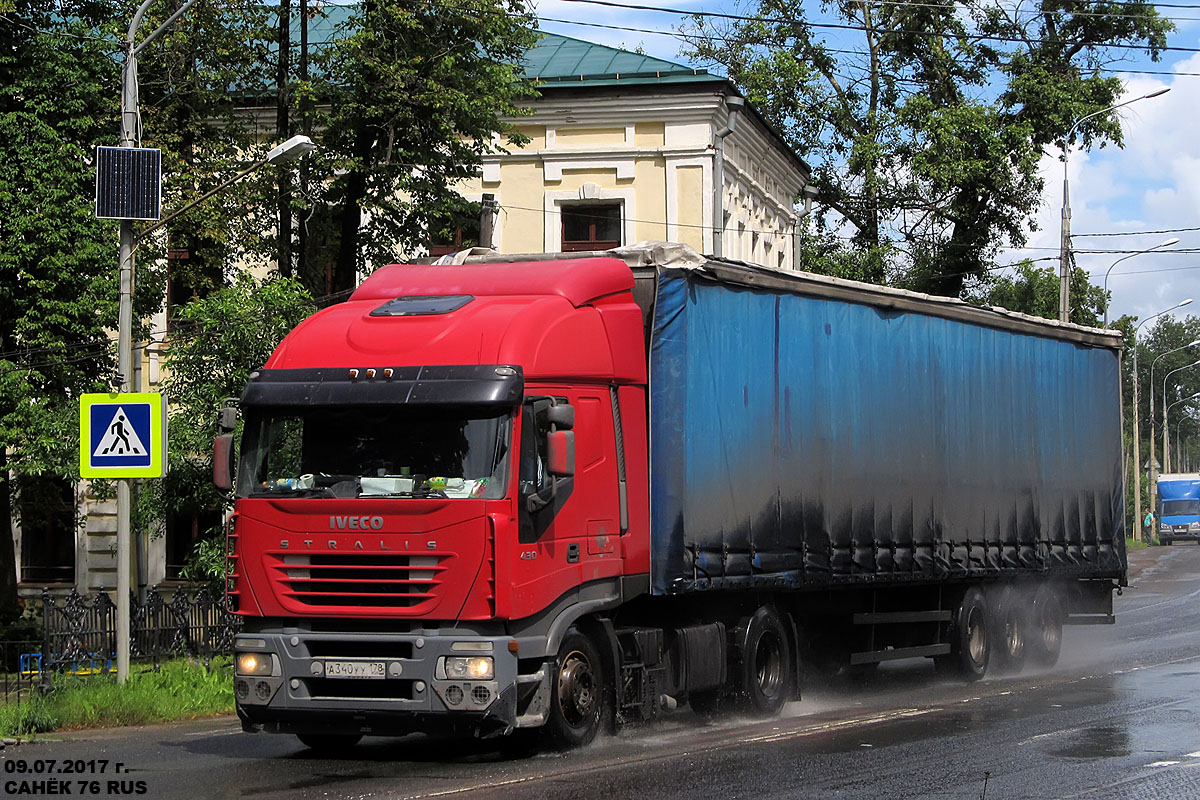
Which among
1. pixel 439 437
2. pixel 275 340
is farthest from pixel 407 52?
pixel 439 437

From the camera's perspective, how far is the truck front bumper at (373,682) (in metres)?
10.3

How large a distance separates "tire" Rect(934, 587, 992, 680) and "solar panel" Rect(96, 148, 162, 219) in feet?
30.9

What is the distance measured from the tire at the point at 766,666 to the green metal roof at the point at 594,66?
1842 centimetres

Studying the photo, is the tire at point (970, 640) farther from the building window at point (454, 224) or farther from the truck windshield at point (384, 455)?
the building window at point (454, 224)

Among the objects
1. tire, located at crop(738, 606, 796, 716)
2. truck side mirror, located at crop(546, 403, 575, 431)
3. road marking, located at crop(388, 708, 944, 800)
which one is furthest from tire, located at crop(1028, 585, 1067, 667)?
truck side mirror, located at crop(546, 403, 575, 431)

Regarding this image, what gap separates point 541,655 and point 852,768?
218cm

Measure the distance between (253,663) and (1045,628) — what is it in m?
11.3

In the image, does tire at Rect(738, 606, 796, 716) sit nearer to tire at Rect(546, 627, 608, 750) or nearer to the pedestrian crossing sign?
tire at Rect(546, 627, 608, 750)

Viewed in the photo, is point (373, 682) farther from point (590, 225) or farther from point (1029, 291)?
point (1029, 291)

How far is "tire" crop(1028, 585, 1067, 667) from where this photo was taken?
61.7 feet

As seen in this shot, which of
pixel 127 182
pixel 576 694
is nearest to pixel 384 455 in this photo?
pixel 576 694

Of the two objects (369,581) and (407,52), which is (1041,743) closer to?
(369,581)

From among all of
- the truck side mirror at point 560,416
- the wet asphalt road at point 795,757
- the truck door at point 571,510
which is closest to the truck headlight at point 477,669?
the truck door at point 571,510

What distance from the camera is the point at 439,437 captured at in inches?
416
